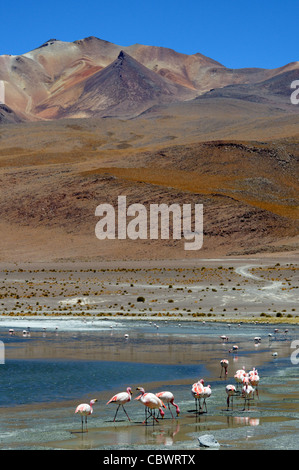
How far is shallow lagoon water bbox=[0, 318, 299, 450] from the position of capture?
43.8 feet

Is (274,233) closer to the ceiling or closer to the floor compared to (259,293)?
closer to the ceiling

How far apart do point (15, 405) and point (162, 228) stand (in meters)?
79.4

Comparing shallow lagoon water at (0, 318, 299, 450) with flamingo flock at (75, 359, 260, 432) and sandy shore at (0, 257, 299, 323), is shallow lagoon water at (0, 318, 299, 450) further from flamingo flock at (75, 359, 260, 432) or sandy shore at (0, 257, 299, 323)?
sandy shore at (0, 257, 299, 323)

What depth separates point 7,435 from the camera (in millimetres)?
13461

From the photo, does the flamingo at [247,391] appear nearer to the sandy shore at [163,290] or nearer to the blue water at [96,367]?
the blue water at [96,367]

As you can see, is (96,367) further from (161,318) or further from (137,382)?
(161,318)

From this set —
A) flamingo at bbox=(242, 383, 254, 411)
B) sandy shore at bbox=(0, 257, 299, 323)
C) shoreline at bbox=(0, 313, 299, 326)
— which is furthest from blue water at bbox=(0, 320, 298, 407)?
sandy shore at bbox=(0, 257, 299, 323)

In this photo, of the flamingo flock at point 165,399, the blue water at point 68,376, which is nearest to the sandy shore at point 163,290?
the blue water at point 68,376

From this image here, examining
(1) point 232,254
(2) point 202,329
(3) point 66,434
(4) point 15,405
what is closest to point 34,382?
(4) point 15,405

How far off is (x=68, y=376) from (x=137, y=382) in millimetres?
1900

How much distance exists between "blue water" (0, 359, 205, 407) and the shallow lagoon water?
2cm

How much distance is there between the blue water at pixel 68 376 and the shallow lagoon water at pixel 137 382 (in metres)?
0.02

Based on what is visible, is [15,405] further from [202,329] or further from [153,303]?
[153,303]

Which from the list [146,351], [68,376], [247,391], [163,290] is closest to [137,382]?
[68,376]
